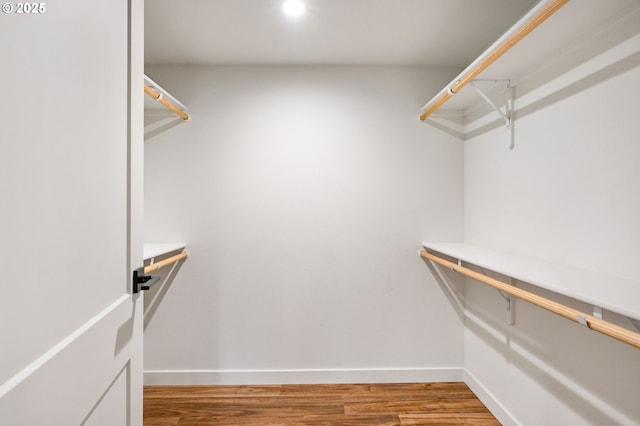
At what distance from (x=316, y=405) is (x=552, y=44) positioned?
229 cm

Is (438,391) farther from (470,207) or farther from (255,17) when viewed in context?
(255,17)

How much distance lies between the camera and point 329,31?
1.87 meters

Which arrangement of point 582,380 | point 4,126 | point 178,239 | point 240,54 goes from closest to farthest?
point 4,126
point 582,380
point 240,54
point 178,239

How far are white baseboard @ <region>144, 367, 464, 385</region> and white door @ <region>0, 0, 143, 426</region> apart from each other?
4.60 ft

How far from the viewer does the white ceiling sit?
164 centimetres

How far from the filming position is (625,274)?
114 cm

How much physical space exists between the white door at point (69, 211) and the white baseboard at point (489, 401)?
1879 millimetres

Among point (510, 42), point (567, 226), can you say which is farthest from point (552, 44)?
point (567, 226)

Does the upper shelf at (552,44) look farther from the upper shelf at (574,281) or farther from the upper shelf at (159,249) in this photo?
the upper shelf at (159,249)

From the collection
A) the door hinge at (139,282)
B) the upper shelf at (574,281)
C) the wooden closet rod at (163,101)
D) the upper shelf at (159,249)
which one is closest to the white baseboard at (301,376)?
the upper shelf at (159,249)

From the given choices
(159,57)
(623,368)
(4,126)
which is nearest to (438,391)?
(623,368)

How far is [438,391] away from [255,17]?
261cm

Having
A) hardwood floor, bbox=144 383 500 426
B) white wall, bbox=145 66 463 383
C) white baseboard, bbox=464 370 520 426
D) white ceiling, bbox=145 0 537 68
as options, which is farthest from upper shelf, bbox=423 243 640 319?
white ceiling, bbox=145 0 537 68
